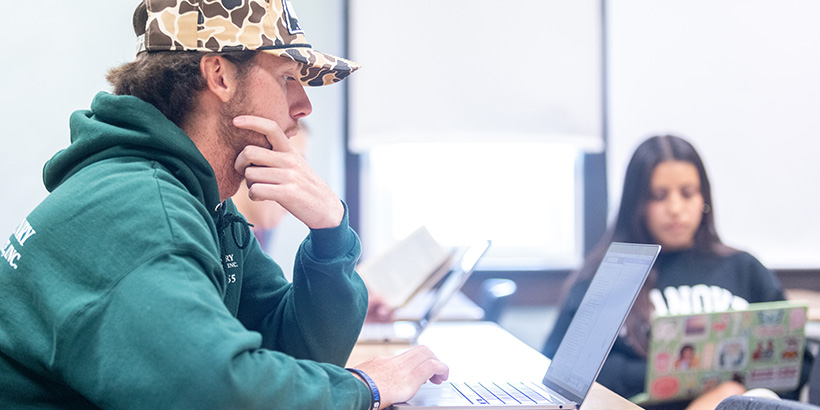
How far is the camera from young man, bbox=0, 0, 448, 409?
688 millimetres

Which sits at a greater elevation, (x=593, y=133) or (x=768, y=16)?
(x=768, y=16)

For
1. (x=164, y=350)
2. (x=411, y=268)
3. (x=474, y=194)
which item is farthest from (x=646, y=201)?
(x=164, y=350)

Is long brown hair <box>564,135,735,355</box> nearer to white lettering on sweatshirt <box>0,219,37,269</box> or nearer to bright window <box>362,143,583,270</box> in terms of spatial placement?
bright window <box>362,143,583,270</box>

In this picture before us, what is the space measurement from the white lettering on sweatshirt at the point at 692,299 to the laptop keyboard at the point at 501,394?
1183mm

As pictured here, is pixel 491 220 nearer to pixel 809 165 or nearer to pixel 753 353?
pixel 809 165

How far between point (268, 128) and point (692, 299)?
1638mm

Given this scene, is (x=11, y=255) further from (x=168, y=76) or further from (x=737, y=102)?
(x=737, y=102)

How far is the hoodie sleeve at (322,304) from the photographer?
116cm

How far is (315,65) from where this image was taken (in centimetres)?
110

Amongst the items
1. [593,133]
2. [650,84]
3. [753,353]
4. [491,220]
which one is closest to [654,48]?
[650,84]

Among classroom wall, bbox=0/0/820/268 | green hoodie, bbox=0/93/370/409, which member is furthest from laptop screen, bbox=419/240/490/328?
classroom wall, bbox=0/0/820/268

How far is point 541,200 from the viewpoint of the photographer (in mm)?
3545

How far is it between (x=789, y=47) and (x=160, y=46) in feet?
11.2

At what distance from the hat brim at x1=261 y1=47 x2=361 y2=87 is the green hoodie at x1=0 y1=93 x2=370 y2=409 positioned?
200 millimetres
